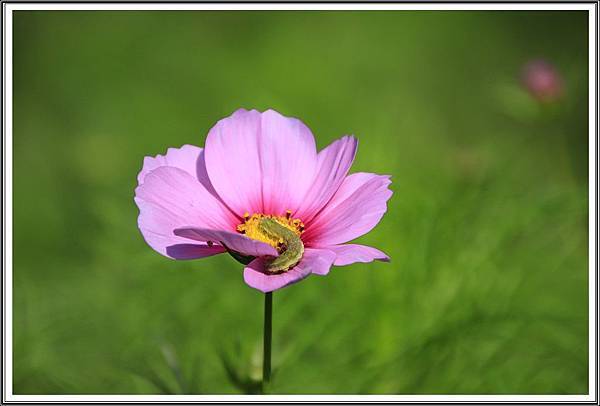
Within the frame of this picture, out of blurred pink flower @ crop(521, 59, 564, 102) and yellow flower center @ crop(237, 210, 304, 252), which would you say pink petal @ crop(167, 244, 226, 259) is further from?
blurred pink flower @ crop(521, 59, 564, 102)

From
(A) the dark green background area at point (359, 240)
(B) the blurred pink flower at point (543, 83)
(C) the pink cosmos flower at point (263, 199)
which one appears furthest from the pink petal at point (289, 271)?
(B) the blurred pink flower at point (543, 83)

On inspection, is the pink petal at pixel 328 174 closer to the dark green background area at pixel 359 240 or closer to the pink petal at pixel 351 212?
the pink petal at pixel 351 212

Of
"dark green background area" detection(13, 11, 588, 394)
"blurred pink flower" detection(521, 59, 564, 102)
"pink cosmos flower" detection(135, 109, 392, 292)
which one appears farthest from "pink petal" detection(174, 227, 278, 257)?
"blurred pink flower" detection(521, 59, 564, 102)

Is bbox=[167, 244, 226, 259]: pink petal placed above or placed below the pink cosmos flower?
below

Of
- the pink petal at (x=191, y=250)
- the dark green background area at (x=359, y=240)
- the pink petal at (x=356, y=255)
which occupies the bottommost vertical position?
the dark green background area at (x=359, y=240)

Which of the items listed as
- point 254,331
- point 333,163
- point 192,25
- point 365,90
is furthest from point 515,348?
point 192,25

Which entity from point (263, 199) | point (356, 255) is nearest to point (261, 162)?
point (263, 199)
